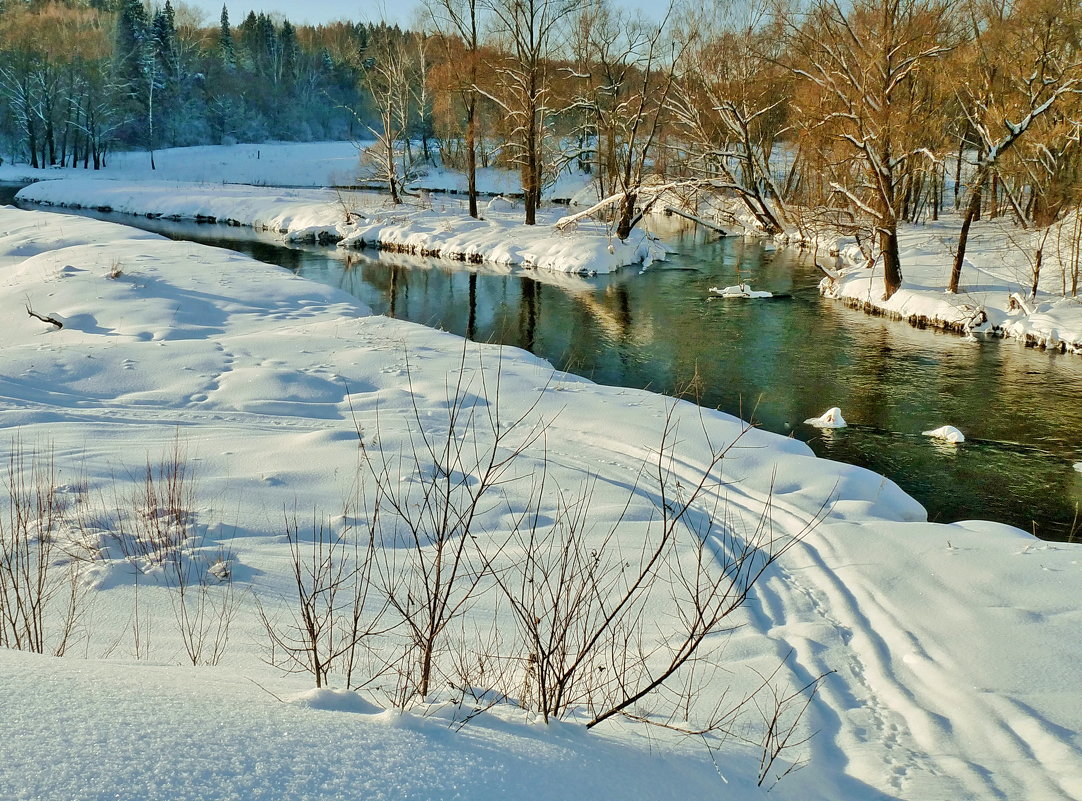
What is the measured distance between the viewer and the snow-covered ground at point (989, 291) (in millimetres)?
15539

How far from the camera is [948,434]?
33.7 ft

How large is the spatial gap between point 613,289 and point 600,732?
18257mm

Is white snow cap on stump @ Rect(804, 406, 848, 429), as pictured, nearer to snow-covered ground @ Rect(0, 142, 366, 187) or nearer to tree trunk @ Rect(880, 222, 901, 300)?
tree trunk @ Rect(880, 222, 901, 300)

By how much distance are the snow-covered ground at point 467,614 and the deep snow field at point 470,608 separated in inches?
0.6

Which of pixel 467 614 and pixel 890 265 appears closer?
pixel 467 614

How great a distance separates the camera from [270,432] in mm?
8203

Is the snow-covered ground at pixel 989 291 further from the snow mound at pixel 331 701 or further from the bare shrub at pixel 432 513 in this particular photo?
the snow mound at pixel 331 701

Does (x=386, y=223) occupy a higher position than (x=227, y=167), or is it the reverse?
(x=227, y=167)

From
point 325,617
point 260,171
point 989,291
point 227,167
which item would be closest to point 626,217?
point 989,291

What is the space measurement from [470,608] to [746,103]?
23131 mm

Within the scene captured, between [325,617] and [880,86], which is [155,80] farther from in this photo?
[325,617]

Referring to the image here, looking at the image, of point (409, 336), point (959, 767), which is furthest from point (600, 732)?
point (409, 336)

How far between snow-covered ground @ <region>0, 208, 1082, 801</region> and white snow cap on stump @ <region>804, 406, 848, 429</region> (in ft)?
5.94

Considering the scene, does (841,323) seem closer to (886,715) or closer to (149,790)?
(886,715)
